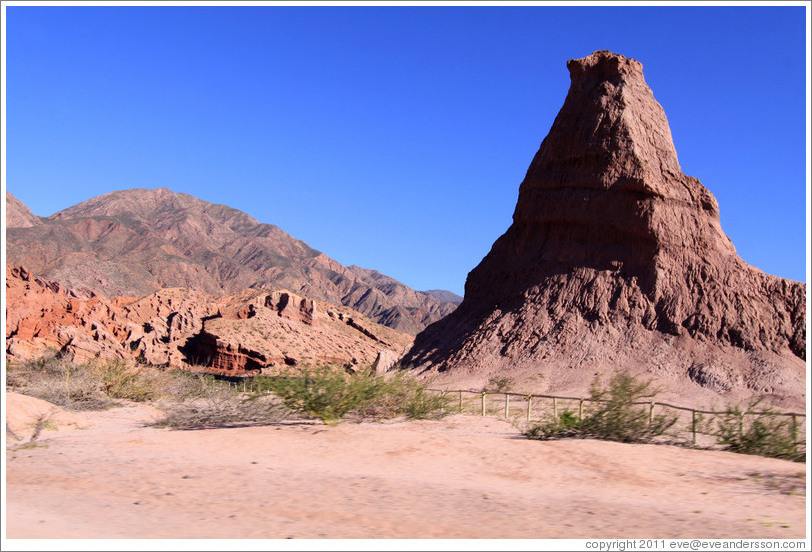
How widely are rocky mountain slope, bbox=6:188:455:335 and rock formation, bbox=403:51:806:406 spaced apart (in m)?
74.9

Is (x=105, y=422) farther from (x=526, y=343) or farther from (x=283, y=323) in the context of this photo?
(x=283, y=323)

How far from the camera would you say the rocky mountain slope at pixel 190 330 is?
145 feet

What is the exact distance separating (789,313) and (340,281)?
149m

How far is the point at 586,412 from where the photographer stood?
16.1 metres

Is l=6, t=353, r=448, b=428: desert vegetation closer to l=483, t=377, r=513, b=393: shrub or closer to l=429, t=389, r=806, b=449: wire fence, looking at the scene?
l=429, t=389, r=806, b=449: wire fence

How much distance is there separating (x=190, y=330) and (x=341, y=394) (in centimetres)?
4620

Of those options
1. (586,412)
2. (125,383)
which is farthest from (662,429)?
(125,383)

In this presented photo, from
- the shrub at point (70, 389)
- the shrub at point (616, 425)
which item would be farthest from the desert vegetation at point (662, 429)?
the shrub at point (70, 389)

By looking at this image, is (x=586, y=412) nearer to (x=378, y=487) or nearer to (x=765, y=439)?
(x=765, y=439)

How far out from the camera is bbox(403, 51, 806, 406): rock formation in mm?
30375

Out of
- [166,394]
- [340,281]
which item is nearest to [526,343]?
[166,394]

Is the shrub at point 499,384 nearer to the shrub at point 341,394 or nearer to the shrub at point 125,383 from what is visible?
the shrub at point 341,394

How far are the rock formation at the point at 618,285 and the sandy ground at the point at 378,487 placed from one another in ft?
61.1

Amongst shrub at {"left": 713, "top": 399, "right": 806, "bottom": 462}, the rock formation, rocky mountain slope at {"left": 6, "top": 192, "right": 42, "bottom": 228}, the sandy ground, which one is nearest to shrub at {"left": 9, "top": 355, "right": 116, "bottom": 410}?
the sandy ground
